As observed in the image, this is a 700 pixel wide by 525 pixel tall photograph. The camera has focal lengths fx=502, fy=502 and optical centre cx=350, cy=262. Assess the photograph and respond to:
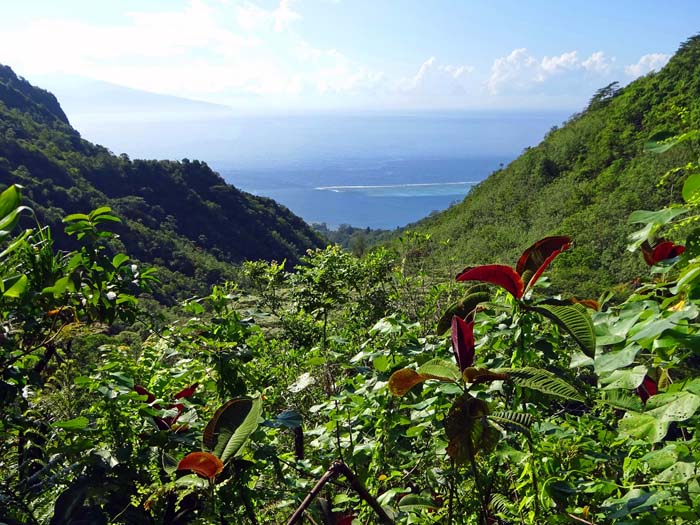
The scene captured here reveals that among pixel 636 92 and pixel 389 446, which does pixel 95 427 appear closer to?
pixel 389 446

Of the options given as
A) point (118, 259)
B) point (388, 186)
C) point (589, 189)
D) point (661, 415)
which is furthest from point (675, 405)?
point (388, 186)

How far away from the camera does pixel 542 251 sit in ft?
2.98

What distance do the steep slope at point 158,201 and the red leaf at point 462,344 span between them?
37.7m

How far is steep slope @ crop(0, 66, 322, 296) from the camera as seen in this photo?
132ft

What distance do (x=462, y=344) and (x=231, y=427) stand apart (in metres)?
0.42

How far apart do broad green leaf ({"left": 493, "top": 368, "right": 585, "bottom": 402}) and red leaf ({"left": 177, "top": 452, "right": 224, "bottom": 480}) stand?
0.47 metres

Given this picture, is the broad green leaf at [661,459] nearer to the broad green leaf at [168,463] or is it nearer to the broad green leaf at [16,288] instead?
the broad green leaf at [168,463]

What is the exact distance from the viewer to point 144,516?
1.01 meters

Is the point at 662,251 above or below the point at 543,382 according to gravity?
above

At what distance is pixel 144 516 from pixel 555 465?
Answer: 0.80 meters

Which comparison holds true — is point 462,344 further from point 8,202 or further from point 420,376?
point 8,202

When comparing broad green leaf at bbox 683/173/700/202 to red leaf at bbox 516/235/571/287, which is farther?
red leaf at bbox 516/235/571/287

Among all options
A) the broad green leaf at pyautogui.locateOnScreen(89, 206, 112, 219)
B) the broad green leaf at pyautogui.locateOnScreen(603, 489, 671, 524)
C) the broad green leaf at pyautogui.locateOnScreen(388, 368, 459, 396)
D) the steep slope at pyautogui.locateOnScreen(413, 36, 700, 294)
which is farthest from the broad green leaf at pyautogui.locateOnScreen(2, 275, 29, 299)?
the steep slope at pyautogui.locateOnScreen(413, 36, 700, 294)

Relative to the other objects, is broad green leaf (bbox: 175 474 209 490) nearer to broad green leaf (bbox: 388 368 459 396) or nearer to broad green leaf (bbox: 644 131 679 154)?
broad green leaf (bbox: 388 368 459 396)
